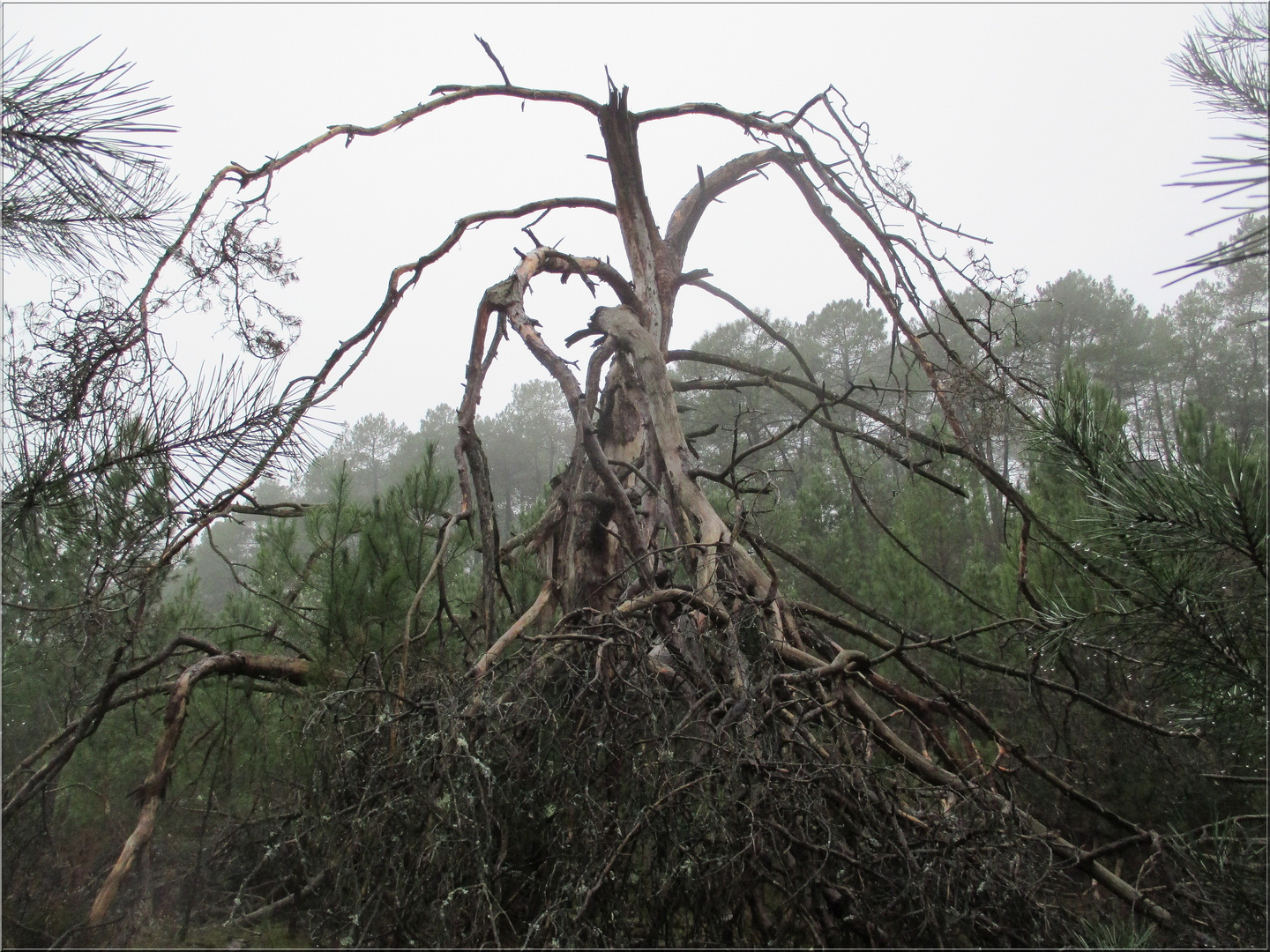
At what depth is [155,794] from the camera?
111 inches

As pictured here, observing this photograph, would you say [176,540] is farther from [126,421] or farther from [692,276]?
[692,276]

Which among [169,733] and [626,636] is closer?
[626,636]

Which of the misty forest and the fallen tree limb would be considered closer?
the misty forest

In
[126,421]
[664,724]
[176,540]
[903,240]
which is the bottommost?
[664,724]

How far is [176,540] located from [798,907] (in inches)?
91.1

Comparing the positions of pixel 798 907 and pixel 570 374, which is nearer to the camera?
pixel 798 907

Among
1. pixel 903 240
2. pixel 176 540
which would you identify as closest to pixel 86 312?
pixel 176 540

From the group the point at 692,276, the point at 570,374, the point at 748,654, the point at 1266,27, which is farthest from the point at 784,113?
the point at 748,654

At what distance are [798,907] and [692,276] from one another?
3508 mm

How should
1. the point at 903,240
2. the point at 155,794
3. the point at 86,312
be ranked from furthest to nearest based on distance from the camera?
1. the point at 903,240
2. the point at 155,794
3. the point at 86,312

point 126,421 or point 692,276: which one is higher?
point 692,276

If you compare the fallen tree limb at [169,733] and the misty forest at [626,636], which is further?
the fallen tree limb at [169,733]

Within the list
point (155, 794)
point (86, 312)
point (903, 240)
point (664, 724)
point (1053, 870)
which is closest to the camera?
point (1053, 870)

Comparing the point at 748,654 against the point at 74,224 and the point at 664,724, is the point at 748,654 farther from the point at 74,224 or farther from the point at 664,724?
the point at 74,224
